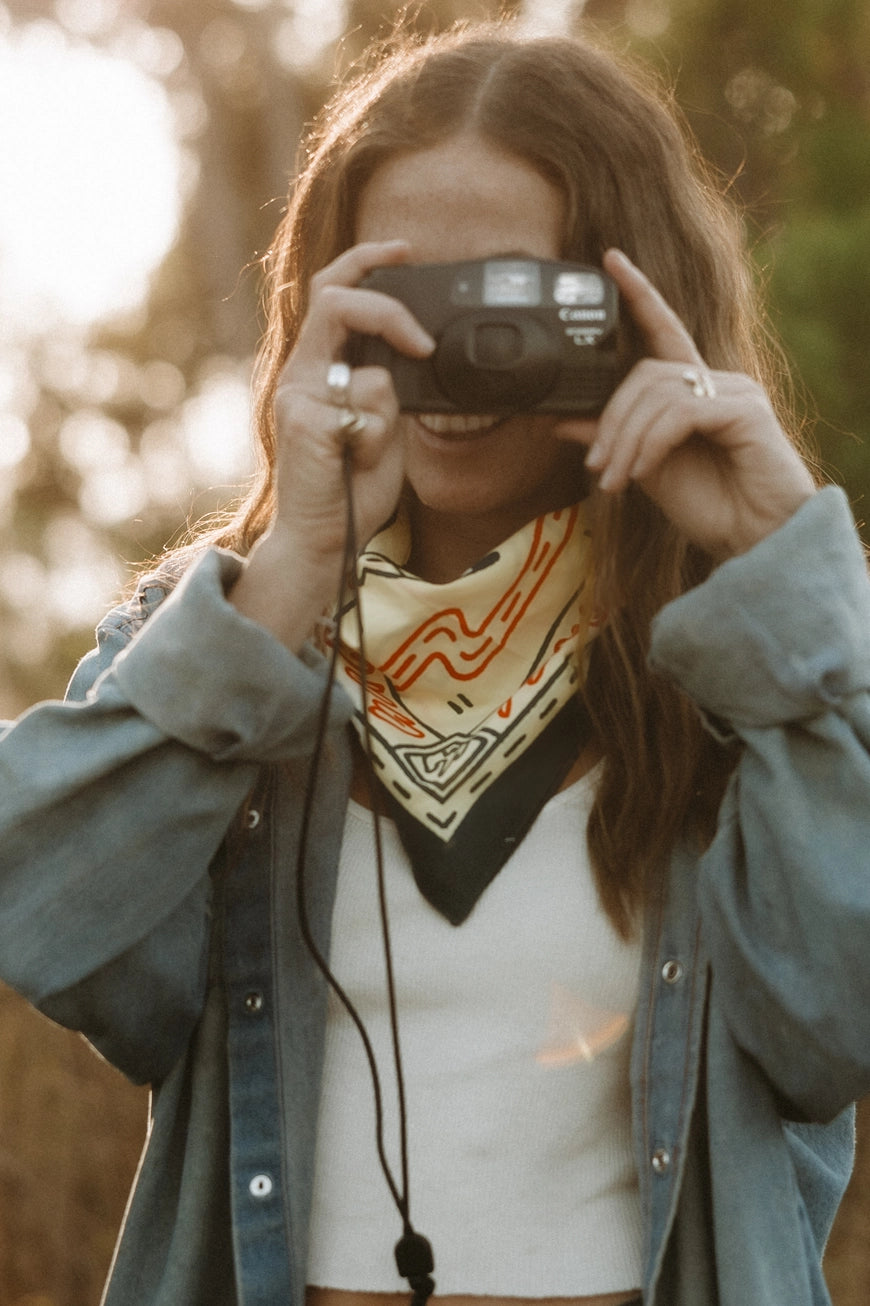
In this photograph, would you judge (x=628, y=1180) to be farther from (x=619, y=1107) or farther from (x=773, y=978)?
(x=773, y=978)

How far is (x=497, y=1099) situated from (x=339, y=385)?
0.61 m

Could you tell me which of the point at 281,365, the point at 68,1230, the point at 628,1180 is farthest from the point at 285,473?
the point at 68,1230

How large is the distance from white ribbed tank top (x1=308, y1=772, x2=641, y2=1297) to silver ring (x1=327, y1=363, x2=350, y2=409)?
0.43 metres

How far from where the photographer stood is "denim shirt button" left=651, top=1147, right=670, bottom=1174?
1.16 metres

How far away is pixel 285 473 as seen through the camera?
118cm

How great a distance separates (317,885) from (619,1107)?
1.07ft

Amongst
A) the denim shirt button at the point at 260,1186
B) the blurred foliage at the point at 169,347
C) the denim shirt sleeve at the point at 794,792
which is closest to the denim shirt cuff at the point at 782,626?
the denim shirt sleeve at the point at 794,792

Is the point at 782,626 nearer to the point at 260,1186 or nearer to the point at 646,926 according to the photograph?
A: the point at 646,926

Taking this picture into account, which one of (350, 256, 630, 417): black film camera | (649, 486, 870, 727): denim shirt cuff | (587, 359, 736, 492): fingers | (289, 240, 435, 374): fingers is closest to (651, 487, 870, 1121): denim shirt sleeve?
(649, 486, 870, 727): denim shirt cuff

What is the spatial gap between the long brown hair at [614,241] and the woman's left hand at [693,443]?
0.51 ft

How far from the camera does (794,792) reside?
108 cm

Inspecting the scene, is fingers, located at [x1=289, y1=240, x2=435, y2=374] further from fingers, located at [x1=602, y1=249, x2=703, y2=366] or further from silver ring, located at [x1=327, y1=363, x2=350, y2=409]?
fingers, located at [x1=602, y1=249, x2=703, y2=366]

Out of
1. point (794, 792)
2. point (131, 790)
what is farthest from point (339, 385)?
point (794, 792)

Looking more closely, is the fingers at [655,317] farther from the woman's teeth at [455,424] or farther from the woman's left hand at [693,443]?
the woman's teeth at [455,424]
